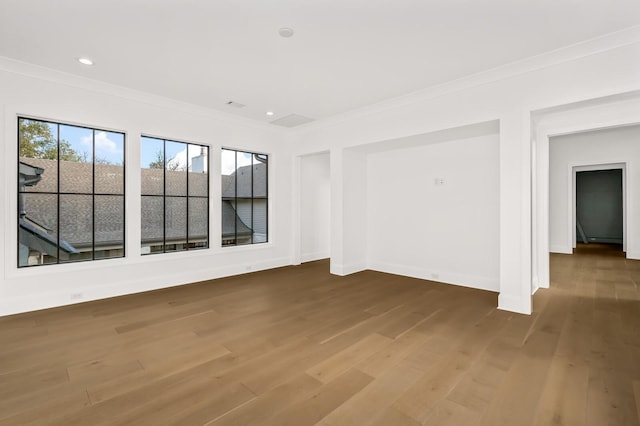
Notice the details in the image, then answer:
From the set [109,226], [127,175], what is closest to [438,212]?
[127,175]

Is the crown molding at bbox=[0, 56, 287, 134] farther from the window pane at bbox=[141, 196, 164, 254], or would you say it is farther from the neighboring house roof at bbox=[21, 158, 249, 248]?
the window pane at bbox=[141, 196, 164, 254]

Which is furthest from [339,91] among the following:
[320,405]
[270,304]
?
[320,405]

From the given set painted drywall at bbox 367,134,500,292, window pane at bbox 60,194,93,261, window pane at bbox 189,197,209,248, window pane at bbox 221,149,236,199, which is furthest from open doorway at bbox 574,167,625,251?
window pane at bbox 60,194,93,261

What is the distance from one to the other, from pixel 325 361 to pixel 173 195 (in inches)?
148

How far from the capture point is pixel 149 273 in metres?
4.55

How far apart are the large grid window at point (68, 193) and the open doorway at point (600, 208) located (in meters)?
12.4

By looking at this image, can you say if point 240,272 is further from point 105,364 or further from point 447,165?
point 447,165

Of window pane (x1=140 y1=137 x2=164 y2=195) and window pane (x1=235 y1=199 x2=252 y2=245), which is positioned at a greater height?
window pane (x1=140 y1=137 x2=164 y2=195)

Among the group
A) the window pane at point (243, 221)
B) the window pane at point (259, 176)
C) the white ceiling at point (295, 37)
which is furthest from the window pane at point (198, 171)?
the white ceiling at point (295, 37)

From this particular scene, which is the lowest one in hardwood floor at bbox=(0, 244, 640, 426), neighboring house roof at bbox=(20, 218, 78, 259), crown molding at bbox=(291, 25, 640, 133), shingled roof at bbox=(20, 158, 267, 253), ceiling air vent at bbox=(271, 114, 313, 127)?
hardwood floor at bbox=(0, 244, 640, 426)

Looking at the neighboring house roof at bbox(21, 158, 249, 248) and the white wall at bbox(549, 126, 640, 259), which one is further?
the white wall at bbox(549, 126, 640, 259)

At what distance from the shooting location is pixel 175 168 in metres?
4.96

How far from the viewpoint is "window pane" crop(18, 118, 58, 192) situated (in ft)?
12.2

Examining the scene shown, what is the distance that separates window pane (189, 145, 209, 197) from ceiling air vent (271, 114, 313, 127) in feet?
4.79
